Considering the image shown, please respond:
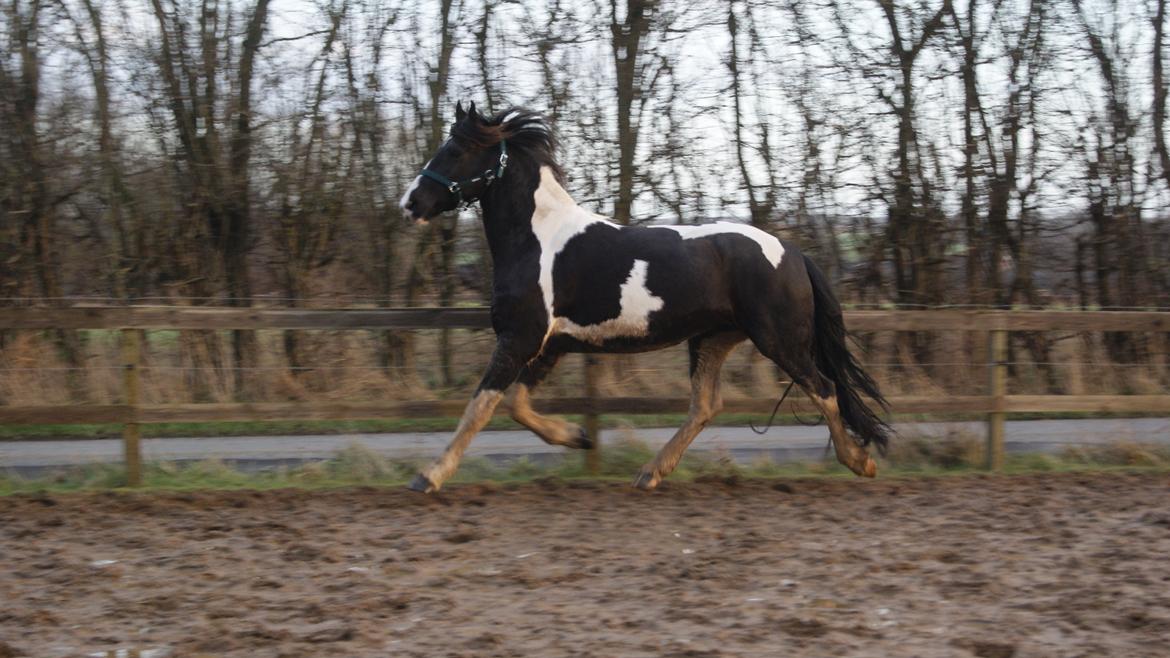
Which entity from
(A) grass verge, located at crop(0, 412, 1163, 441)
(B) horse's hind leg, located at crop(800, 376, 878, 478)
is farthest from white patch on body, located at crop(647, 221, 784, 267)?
(A) grass verge, located at crop(0, 412, 1163, 441)

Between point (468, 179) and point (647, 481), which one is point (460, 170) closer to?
point (468, 179)

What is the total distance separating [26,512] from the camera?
20.7 ft

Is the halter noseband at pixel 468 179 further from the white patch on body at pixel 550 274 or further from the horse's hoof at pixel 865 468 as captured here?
the horse's hoof at pixel 865 468

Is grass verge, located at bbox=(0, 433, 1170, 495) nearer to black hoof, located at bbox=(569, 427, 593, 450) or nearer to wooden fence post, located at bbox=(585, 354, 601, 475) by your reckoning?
wooden fence post, located at bbox=(585, 354, 601, 475)

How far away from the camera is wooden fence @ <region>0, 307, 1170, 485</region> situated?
23.2 feet

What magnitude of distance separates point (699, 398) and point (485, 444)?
9.13 feet

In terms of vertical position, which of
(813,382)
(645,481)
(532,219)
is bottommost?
(645,481)

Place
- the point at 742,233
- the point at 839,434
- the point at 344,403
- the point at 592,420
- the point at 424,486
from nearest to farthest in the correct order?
the point at 424,486 < the point at 742,233 < the point at 839,434 < the point at 344,403 < the point at 592,420

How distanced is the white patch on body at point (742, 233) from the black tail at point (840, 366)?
341 mm

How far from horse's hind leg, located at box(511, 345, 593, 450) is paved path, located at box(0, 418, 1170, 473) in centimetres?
88

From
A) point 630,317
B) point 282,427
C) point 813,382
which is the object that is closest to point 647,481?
point 630,317

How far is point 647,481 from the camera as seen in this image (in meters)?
7.02

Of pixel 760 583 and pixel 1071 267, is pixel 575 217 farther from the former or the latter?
pixel 1071 267

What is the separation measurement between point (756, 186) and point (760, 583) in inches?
276
